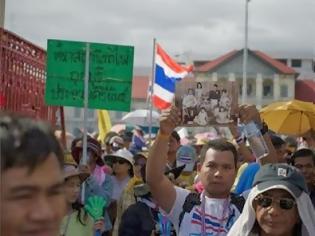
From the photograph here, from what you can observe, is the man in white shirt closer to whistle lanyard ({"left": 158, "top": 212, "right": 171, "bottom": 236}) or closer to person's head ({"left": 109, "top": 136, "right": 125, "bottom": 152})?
whistle lanyard ({"left": 158, "top": 212, "right": 171, "bottom": 236})

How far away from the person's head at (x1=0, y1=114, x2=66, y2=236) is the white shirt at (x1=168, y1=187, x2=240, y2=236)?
2521 mm

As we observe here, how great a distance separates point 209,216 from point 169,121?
1.78ft

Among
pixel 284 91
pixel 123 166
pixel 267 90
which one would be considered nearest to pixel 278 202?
pixel 123 166

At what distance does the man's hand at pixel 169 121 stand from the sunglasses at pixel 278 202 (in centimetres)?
82

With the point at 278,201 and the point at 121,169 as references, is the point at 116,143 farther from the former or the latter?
the point at 278,201

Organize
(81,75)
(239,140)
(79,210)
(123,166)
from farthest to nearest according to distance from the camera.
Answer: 1. (123,166)
2. (81,75)
3. (239,140)
4. (79,210)

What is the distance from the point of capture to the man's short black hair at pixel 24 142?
1.36 m

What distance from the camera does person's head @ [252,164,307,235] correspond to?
131 inches

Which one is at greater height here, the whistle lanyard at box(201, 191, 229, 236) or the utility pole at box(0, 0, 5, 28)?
the utility pole at box(0, 0, 5, 28)

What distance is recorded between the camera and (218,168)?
4141mm

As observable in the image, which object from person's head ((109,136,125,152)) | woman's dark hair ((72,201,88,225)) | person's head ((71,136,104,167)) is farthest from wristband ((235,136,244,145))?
person's head ((109,136,125,152))

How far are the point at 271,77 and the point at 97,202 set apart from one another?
8914cm

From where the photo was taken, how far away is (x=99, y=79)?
7.14m

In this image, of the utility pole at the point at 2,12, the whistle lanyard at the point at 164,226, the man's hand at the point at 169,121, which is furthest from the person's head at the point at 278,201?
the utility pole at the point at 2,12
